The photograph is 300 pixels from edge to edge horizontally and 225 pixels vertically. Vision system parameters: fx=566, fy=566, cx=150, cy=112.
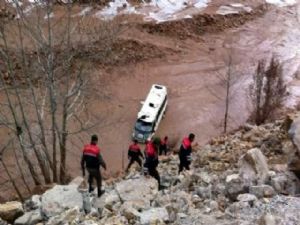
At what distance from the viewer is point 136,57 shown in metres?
29.5

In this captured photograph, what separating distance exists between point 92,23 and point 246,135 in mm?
13317

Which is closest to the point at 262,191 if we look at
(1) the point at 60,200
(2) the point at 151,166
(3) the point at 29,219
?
(2) the point at 151,166

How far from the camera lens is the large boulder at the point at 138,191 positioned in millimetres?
12945

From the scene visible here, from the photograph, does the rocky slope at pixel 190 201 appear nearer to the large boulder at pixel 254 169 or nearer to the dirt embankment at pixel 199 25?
the large boulder at pixel 254 169

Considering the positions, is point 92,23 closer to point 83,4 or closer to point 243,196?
point 83,4

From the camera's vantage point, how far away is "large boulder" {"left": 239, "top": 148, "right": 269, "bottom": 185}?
510 inches

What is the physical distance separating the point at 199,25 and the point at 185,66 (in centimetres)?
384

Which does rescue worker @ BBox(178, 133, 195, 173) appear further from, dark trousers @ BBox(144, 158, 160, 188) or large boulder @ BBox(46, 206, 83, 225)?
large boulder @ BBox(46, 206, 83, 225)

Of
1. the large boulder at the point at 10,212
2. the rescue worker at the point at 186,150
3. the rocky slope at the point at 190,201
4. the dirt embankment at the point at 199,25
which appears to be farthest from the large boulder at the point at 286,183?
the dirt embankment at the point at 199,25

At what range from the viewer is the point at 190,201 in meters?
12.7

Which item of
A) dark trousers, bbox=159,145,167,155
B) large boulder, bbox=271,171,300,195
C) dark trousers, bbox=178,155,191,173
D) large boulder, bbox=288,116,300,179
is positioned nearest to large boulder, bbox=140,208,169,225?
large boulder, bbox=271,171,300,195

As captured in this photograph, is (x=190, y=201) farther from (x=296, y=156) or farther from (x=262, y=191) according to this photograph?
(x=296, y=156)

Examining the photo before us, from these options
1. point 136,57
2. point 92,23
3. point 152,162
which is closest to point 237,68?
point 136,57

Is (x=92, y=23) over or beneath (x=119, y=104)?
over
